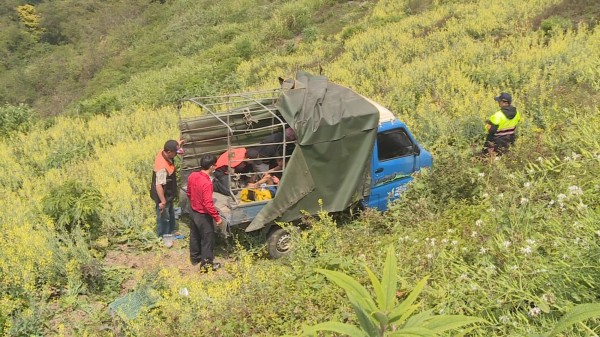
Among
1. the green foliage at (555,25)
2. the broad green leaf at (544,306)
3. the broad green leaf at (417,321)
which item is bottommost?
the green foliage at (555,25)

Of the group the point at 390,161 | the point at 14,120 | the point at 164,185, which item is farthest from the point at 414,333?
the point at 14,120

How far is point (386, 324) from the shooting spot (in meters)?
2.33

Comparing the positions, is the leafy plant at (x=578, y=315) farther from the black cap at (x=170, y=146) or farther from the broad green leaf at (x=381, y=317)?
the black cap at (x=170, y=146)

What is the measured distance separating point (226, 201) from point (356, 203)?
7.05 feet

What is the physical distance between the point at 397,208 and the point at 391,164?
4.01 ft

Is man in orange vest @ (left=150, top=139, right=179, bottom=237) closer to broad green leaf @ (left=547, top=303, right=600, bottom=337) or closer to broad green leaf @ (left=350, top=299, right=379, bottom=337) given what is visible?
broad green leaf @ (left=350, top=299, right=379, bottom=337)

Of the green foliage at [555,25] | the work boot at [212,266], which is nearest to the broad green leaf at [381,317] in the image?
the work boot at [212,266]

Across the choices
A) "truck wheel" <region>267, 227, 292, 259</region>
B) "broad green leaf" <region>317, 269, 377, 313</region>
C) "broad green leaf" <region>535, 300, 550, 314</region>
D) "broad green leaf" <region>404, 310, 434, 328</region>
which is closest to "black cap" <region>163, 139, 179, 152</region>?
"truck wheel" <region>267, 227, 292, 259</region>

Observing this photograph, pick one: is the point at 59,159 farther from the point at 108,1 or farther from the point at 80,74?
the point at 108,1

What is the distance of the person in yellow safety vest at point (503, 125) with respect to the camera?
7770mm

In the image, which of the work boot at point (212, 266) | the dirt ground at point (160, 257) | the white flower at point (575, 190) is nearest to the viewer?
the white flower at point (575, 190)

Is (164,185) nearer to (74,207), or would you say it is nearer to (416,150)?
(74,207)

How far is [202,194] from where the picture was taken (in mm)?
6340

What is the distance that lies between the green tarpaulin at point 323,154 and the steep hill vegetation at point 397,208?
0.74 m
